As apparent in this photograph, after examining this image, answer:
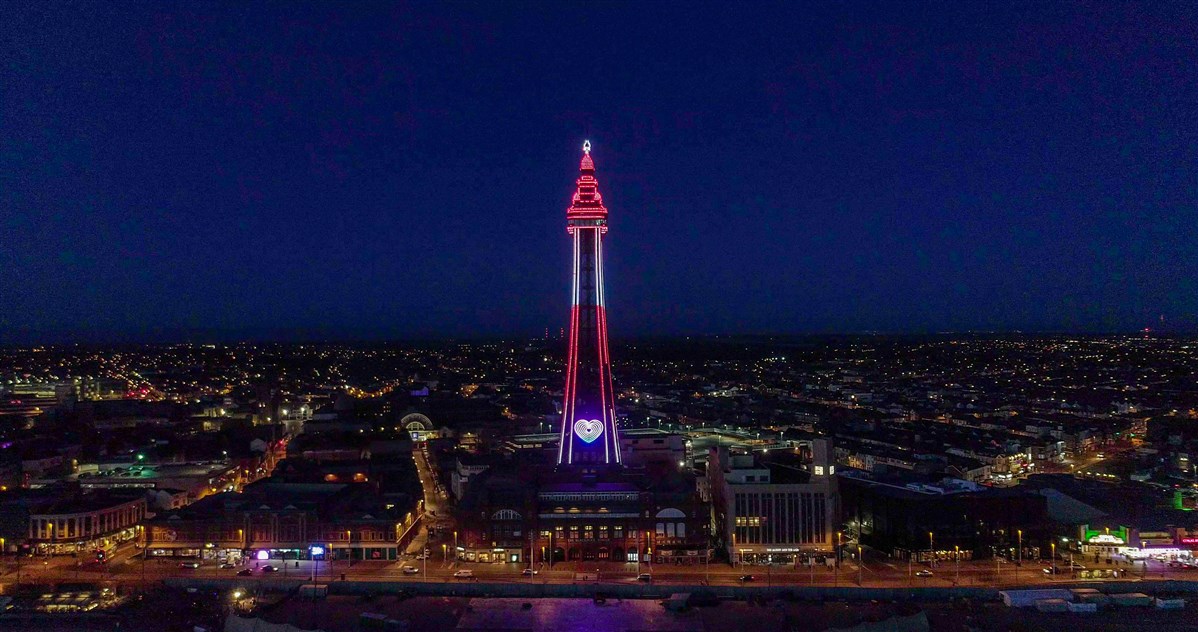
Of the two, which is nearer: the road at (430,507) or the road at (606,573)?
the road at (606,573)

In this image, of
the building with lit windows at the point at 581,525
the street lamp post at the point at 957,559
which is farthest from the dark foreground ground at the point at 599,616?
the building with lit windows at the point at 581,525


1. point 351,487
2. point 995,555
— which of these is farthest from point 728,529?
point 351,487

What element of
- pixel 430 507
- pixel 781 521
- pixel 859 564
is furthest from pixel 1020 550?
pixel 430 507

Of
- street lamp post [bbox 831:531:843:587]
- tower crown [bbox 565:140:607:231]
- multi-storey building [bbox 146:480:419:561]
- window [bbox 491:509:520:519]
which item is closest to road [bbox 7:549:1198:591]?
street lamp post [bbox 831:531:843:587]

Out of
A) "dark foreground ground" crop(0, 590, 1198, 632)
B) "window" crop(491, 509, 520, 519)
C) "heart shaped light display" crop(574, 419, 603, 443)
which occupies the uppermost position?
"heart shaped light display" crop(574, 419, 603, 443)

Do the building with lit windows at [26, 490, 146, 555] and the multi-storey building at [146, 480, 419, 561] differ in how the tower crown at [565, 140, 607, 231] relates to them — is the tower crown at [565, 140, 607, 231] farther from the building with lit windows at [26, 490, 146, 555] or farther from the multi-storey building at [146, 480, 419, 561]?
the building with lit windows at [26, 490, 146, 555]

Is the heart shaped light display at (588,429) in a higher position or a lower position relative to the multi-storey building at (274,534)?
higher

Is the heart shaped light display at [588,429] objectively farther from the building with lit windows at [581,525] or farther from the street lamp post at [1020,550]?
the street lamp post at [1020,550]

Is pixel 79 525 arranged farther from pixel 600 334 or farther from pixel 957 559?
pixel 957 559
